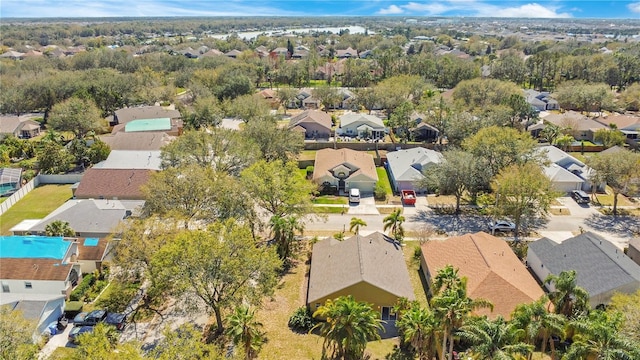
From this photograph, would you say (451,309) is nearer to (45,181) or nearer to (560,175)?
(560,175)

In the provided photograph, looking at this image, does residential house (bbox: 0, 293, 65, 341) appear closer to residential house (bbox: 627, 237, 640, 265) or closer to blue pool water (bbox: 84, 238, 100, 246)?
blue pool water (bbox: 84, 238, 100, 246)

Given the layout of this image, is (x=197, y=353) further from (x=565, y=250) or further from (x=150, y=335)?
(x=565, y=250)

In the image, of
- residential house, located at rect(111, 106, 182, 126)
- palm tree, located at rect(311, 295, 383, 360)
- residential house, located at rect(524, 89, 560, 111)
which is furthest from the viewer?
residential house, located at rect(524, 89, 560, 111)

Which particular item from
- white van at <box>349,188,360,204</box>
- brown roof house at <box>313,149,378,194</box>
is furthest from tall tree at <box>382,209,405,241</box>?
brown roof house at <box>313,149,378,194</box>

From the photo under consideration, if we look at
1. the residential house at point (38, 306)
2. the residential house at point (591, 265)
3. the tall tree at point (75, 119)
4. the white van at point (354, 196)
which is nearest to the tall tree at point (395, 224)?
the white van at point (354, 196)

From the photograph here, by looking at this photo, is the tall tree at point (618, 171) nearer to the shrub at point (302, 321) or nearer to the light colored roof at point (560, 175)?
the light colored roof at point (560, 175)

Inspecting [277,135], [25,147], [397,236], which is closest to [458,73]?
[277,135]
